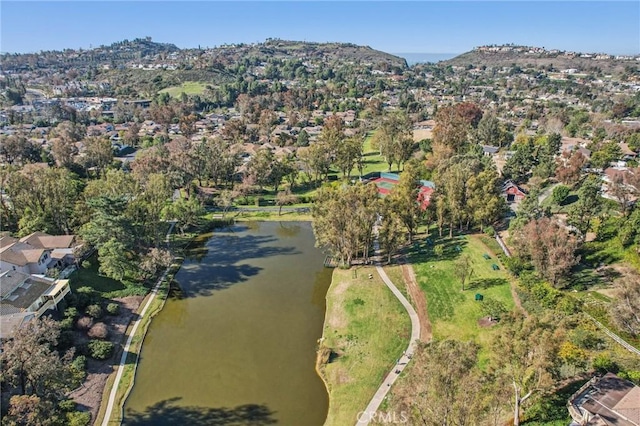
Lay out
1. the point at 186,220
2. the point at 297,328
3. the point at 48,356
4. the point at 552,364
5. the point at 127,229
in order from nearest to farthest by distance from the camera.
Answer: the point at 552,364 < the point at 48,356 < the point at 297,328 < the point at 127,229 < the point at 186,220

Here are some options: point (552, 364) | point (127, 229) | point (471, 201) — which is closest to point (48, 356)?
point (127, 229)

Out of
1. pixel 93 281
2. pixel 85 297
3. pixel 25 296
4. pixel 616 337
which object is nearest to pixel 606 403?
pixel 616 337

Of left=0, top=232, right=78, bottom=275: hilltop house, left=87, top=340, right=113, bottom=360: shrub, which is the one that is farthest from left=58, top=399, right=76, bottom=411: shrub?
left=0, top=232, right=78, bottom=275: hilltop house

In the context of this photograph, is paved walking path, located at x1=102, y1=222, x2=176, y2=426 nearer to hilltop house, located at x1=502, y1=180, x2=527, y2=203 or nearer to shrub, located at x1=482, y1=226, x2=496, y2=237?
shrub, located at x1=482, y1=226, x2=496, y2=237

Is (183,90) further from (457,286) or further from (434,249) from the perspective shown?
(457,286)

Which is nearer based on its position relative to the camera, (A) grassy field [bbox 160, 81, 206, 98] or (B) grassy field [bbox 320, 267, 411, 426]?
(B) grassy field [bbox 320, 267, 411, 426]

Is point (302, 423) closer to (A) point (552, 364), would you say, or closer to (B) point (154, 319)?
(A) point (552, 364)

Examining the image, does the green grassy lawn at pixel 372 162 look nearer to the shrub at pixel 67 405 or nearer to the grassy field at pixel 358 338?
the grassy field at pixel 358 338
